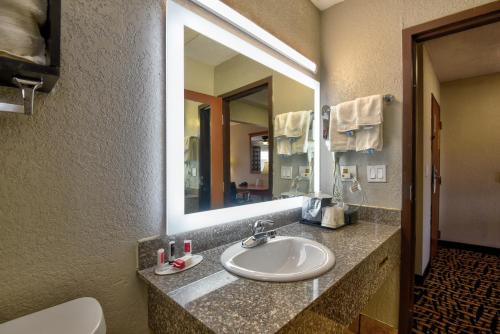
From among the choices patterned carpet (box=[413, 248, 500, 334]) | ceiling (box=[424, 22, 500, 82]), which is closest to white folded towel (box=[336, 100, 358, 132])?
ceiling (box=[424, 22, 500, 82])

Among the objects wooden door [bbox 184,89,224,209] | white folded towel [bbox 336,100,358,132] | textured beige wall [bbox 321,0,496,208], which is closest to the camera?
wooden door [bbox 184,89,224,209]

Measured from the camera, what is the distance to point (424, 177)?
232cm

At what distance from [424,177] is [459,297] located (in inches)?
40.8

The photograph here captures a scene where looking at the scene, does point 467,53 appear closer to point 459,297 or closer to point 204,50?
point 459,297

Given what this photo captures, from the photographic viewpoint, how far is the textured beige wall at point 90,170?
0.63 meters

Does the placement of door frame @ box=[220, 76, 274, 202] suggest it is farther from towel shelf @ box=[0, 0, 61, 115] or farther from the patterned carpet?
the patterned carpet

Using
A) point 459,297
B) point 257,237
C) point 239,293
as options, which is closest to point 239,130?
point 257,237

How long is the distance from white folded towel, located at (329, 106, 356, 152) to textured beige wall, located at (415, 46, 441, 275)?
2.99ft

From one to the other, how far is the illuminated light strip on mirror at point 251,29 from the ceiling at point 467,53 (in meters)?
1.33

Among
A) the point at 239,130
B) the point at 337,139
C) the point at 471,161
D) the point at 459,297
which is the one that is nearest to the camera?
the point at 239,130

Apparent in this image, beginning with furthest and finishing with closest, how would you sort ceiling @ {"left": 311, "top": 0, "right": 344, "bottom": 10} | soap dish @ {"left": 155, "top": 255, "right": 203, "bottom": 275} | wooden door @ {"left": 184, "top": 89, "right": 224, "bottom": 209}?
ceiling @ {"left": 311, "top": 0, "right": 344, "bottom": 10} → wooden door @ {"left": 184, "top": 89, "right": 224, "bottom": 209} → soap dish @ {"left": 155, "top": 255, "right": 203, "bottom": 275}

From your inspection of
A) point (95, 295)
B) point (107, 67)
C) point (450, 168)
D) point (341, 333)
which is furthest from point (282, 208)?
point (450, 168)

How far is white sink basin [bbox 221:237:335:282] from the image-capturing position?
90 cm

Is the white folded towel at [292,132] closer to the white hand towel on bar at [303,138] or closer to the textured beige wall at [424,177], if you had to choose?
the white hand towel on bar at [303,138]
